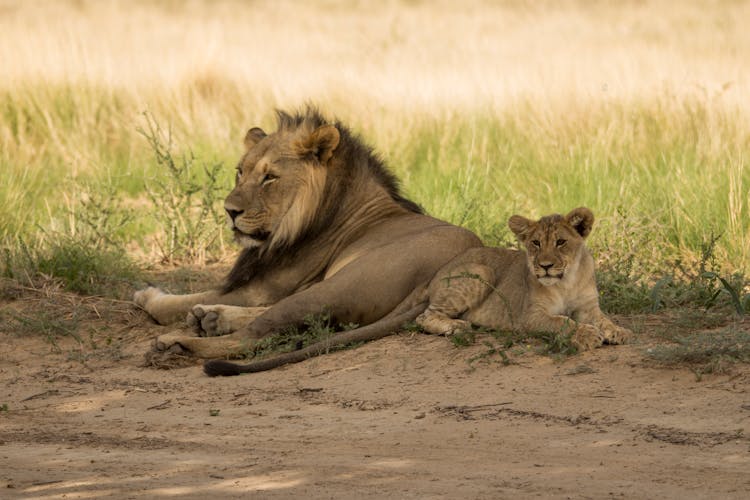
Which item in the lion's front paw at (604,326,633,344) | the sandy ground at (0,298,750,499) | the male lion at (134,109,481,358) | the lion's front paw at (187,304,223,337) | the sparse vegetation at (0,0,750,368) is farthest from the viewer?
the sparse vegetation at (0,0,750,368)

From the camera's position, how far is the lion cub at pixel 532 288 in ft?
20.6

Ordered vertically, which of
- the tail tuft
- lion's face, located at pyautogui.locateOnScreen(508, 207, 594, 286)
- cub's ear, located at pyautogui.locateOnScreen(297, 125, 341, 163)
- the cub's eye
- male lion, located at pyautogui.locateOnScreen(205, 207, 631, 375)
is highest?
cub's ear, located at pyautogui.locateOnScreen(297, 125, 341, 163)

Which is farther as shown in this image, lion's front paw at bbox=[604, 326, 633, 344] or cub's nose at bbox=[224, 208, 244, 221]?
cub's nose at bbox=[224, 208, 244, 221]

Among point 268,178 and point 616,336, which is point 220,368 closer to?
point 268,178

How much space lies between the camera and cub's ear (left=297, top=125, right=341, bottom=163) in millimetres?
7449

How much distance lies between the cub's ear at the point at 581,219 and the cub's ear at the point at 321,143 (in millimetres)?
1665

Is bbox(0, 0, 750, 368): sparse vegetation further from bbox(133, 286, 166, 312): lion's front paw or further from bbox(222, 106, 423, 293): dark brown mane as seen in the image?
bbox(222, 106, 423, 293): dark brown mane

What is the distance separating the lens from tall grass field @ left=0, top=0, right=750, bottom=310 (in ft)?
29.5

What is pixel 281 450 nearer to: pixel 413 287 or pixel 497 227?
pixel 413 287

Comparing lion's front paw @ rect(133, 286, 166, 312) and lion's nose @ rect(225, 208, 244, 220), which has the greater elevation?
lion's nose @ rect(225, 208, 244, 220)

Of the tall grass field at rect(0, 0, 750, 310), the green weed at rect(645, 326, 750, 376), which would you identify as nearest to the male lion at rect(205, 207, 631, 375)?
the green weed at rect(645, 326, 750, 376)

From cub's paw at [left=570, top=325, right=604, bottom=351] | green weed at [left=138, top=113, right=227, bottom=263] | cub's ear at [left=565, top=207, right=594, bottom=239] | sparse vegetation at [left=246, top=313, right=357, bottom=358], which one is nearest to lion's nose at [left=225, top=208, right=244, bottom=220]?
sparse vegetation at [left=246, top=313, right=357, bottom=358]

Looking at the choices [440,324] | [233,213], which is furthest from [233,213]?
[440,324]

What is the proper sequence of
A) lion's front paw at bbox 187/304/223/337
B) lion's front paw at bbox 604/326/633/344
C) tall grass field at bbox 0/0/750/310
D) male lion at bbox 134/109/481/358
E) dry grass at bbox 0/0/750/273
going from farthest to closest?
dry grass at bbox 0/0/750/273
tall grass field at bbox 0/0/750/310
lion's front paw at bbox 187/304/223/337
male lion at bbox 134/109/481/358
lion's front paw at bbox 604/326/633/344
